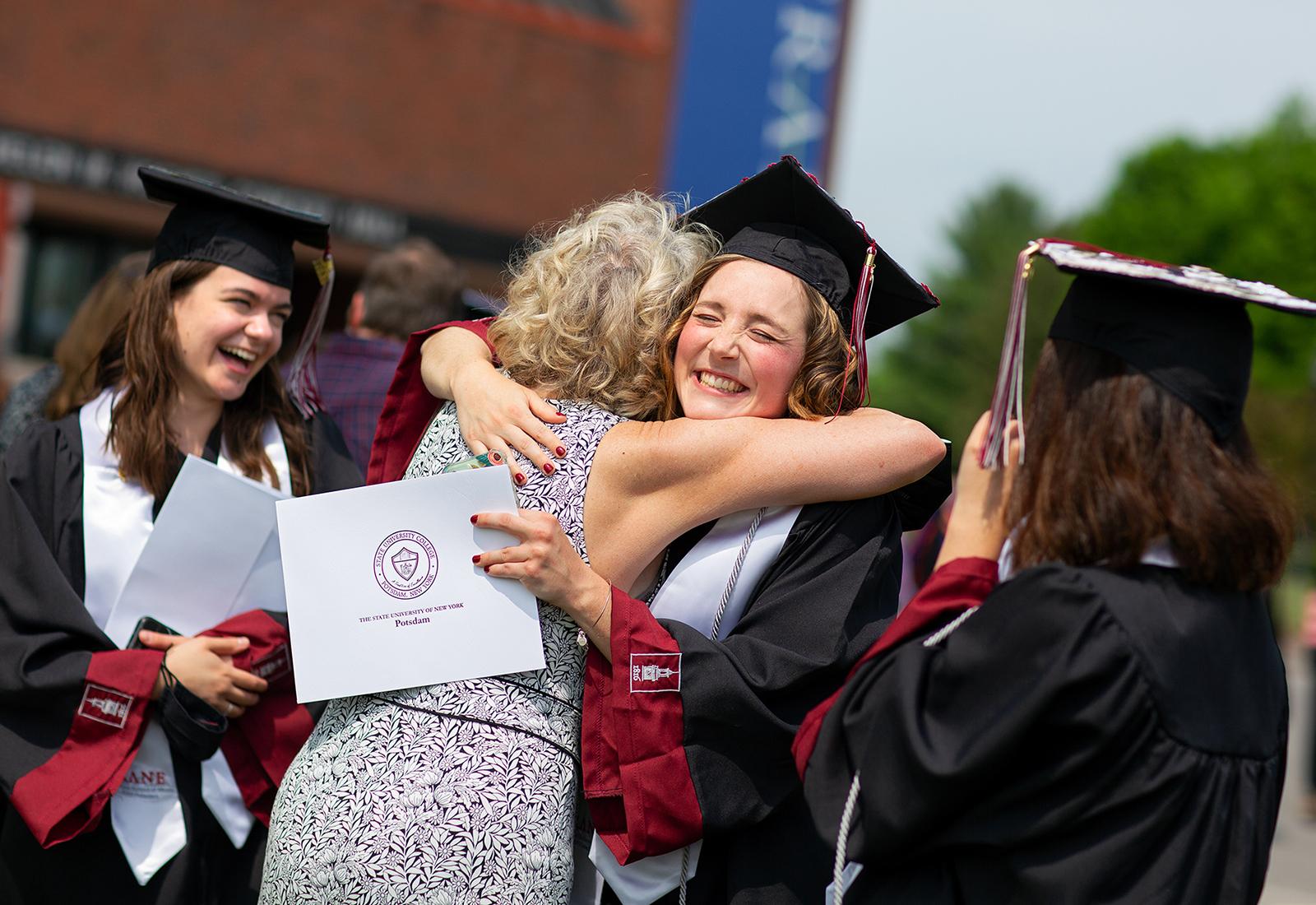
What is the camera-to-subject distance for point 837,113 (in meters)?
19.4

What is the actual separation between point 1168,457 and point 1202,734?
405mm

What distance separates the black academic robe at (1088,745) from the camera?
1868 mm

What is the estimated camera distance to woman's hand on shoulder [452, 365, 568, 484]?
2383 millimetres

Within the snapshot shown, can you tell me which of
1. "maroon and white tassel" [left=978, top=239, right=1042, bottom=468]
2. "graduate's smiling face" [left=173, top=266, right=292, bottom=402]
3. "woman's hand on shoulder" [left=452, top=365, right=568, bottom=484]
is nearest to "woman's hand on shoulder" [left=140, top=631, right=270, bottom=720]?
"graduate's smiling face" [left=173, top=266, right=292, bottom=402]

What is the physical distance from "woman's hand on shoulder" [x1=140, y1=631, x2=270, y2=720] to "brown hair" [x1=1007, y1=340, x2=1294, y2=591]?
1762mm

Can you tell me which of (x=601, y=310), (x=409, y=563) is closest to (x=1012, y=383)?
(x=601, y=310)

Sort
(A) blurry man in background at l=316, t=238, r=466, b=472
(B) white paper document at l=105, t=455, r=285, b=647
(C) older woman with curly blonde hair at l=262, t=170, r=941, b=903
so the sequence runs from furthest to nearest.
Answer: (A) blurry man in background at l=316, t=238, r=466, b=472
(B) white paper document at l=105, t=455, r=285, b=647
(C) older woman with curly blonde hair at l=262, t=170, r=941, b=903

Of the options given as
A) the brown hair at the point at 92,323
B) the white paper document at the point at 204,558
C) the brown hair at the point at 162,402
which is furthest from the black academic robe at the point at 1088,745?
the brown hair at the point at 92,323

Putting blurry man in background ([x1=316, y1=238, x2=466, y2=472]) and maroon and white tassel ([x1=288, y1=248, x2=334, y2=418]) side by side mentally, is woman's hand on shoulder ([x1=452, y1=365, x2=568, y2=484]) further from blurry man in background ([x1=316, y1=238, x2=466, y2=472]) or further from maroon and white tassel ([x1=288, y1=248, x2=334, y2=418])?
blurry man in background ([x1=316, y1=238, x2=466, y2=472])

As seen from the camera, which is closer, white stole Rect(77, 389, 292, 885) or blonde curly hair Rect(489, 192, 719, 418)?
blonde curly hair Rect(489, 192, 719, 418)

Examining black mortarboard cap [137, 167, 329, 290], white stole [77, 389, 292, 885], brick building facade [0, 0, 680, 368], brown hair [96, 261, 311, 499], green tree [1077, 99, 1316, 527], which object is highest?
green tree [1077, 99, 1316, 527]

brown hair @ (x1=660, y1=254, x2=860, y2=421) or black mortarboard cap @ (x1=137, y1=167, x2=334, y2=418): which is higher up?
black mortarboard cap @ (x1=137, y1=167, x2=334, y2=418)

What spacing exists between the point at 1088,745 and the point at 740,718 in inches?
27.5

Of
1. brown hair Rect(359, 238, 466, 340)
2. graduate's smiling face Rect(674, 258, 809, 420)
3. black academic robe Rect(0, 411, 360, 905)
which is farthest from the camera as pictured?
brown hair Rect(359, 238, 466, 340)
